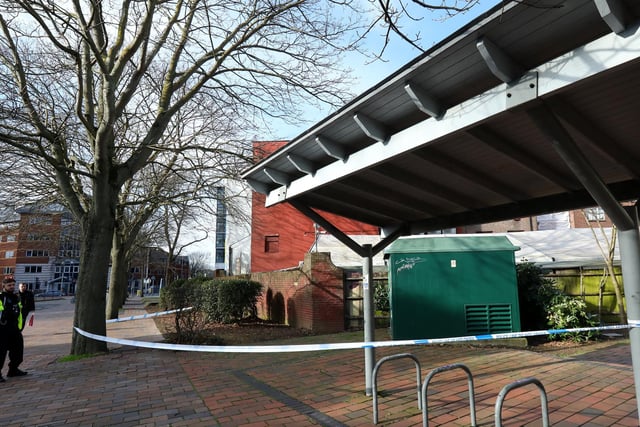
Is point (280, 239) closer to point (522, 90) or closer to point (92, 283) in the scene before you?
point (92, 283)

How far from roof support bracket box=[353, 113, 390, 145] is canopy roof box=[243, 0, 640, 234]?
0.01 meters

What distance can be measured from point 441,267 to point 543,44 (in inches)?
302

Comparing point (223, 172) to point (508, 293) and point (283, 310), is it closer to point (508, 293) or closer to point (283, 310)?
point (283, 310)

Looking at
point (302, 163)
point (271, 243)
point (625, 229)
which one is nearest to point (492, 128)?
point (625, 229)

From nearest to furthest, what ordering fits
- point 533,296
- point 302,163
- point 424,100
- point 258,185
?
point 424,100 → point 302,163 → point 258,185 → point 533,296

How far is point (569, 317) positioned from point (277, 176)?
829 cm

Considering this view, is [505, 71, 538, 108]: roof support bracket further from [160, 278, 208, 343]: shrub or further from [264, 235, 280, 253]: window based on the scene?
[264, 235, 280, 253]: window

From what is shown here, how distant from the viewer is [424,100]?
10.5 ft

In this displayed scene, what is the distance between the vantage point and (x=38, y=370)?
27.7 feet

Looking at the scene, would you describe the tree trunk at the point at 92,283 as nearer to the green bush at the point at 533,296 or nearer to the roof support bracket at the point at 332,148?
the roof support bracket at the point at 332,148

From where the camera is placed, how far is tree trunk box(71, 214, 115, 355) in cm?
952

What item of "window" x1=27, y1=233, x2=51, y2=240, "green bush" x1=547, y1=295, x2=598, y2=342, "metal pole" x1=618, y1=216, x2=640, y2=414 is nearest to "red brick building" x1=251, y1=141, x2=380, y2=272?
"window" x1=27, y1=233, x2=51, y2=240

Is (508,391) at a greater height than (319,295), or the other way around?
(319,295)

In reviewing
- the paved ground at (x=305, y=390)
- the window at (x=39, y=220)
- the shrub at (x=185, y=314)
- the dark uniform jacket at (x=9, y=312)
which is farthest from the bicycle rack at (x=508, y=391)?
the window at (x=39, y=220)
